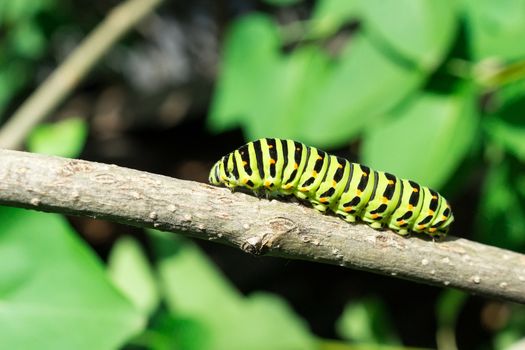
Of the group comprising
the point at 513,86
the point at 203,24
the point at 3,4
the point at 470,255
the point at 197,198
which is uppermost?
the point at 203,24

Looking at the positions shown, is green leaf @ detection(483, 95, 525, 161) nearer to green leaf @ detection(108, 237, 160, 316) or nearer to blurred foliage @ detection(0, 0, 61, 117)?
green leaf @ detection(108, 237, 160, 316)

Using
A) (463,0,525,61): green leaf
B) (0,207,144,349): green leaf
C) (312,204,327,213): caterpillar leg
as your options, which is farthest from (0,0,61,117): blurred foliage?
(312,204,327,213): caterpillar leg

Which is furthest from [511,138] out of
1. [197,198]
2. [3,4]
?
[3,4]

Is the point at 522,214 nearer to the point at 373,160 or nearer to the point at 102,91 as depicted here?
the point at 373,160

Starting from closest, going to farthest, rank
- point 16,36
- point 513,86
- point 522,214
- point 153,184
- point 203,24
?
point 153,184 → point 513,86 → point 522,214 → point 16,36 → point 203,24

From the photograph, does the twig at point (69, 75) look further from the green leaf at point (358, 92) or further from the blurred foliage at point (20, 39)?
the green leaf at point (358, 92)

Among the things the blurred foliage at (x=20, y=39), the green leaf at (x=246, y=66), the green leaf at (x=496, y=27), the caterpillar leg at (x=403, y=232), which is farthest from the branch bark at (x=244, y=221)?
the blurred foliage at (x=20, y=39)
